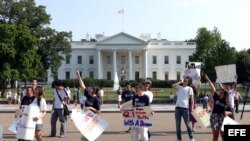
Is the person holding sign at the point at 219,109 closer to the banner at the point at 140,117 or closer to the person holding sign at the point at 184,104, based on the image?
the banner at the point at 140,117

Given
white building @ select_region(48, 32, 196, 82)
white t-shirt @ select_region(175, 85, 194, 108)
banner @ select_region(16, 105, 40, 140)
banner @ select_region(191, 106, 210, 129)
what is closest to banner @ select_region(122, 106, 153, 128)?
white t-shirt @ select_region(175, 85, 194, 108)

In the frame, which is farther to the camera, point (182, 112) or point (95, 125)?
point (182, 112)

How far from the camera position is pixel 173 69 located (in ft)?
405

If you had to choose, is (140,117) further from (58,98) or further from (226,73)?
(58,98)

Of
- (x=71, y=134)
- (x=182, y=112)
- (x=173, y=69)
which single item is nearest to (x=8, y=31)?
(x=71, y=134)

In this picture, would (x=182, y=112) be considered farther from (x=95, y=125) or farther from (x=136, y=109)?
(x=95, y=125)

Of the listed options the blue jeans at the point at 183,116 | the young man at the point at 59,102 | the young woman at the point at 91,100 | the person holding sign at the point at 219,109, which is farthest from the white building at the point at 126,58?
the person holding sign at the point at 219,109

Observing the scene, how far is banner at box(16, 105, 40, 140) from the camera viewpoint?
1114 cm

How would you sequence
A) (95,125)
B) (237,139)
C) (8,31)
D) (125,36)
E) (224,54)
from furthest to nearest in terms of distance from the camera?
(125,36) → (224,54) → (8,31) → (95,125) → (237,139)

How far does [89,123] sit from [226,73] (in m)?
4.75

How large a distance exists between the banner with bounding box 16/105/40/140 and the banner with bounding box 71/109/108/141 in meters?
0.93

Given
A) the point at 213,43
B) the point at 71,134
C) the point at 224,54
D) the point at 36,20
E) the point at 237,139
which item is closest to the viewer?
the point at 237,139

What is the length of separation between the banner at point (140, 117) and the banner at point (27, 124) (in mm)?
2259

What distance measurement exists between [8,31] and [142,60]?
225ft
